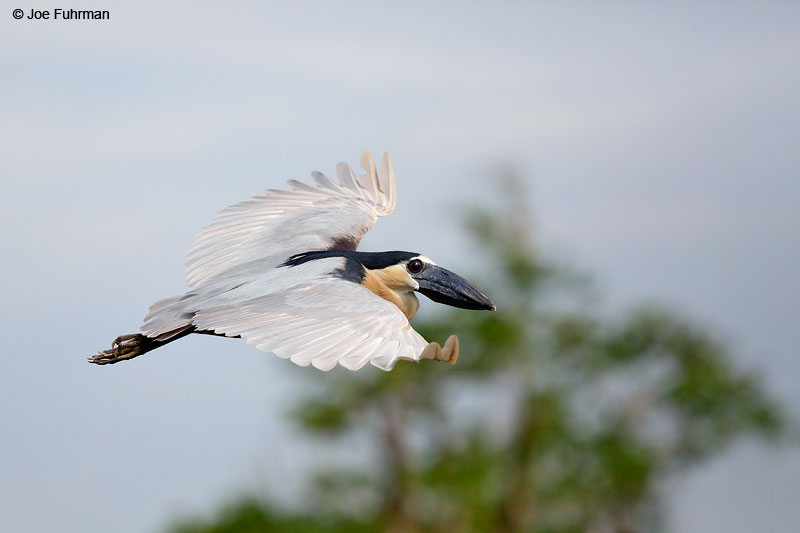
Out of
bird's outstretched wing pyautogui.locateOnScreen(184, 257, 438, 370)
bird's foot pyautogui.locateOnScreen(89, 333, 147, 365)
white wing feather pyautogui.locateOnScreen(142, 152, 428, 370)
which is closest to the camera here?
bird's outstretched wing pyautogui.locateOnScreen(184, 257, 438, 370)

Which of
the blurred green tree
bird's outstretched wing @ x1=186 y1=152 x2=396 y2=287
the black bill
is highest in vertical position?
bird's outstretched wing @ x1=186 y1=152 x2=396 y2=287

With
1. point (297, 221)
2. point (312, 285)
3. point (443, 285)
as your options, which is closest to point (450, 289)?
point (443, 285)

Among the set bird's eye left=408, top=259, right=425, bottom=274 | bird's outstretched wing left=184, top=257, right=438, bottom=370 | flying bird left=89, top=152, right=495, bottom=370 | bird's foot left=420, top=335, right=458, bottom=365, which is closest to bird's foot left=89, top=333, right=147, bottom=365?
flying bird left=89, top=152, right=495, bottom=370

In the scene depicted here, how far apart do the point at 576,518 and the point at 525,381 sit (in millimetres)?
2736

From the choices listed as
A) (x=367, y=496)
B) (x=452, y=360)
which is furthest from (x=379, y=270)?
(x=367, y=496)

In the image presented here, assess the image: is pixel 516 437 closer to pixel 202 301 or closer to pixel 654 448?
pixel 654 448

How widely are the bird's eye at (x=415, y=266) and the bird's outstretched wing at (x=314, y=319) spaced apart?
43cm

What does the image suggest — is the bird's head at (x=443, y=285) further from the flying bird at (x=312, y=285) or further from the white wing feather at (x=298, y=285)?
the white wing feather at (x=298, y=285)

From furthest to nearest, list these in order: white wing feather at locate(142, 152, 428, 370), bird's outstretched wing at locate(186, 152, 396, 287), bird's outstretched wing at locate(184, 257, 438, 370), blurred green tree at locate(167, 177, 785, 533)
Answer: blurred green tree at locate(167, 177, 785, 533) → bird's outstretched wing at locate(186, 152, 396, 287) → white wing feather at locate(142, 152, 428, 370) → bird's outstretched wing at locate(184, 257, 438, 370)

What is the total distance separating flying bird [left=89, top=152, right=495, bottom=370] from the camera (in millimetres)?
3248

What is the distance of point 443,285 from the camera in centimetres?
443

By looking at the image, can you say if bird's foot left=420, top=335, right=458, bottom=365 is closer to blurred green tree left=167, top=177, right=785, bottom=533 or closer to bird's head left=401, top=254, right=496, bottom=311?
bird's head left=401, top=254, right=496, bottom=311

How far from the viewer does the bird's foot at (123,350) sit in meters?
4.33

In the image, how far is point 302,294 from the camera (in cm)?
371
